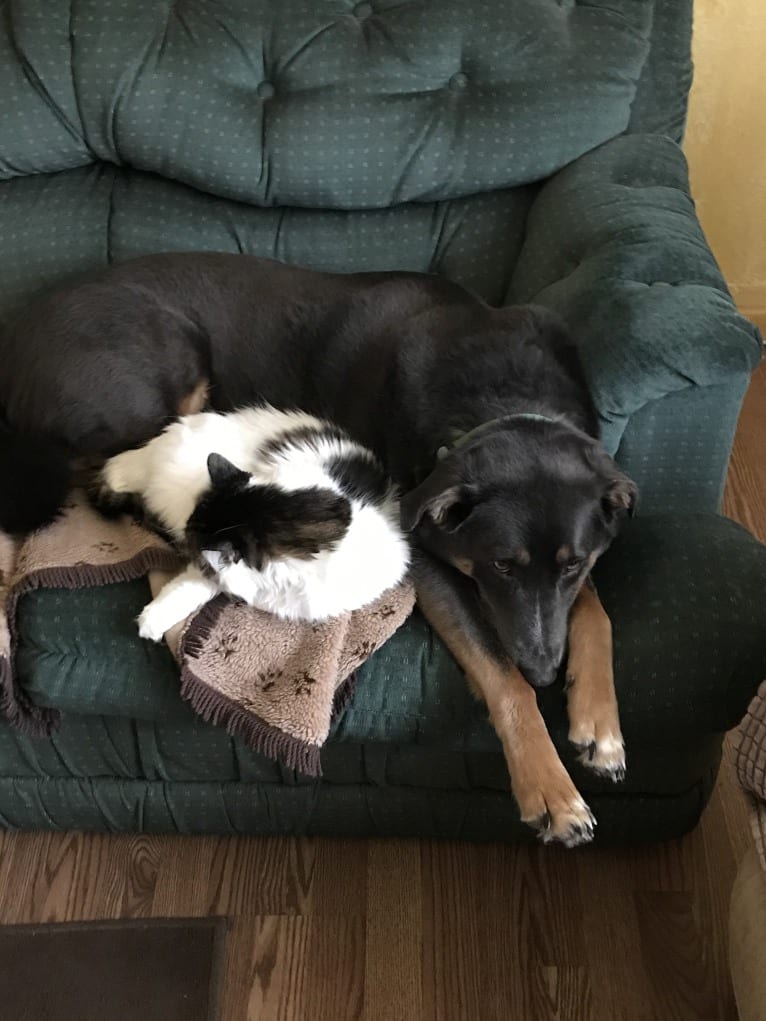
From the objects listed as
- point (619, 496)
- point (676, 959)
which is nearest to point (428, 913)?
point (676, 959)

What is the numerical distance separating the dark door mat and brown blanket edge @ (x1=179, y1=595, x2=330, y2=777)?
55 centimetres

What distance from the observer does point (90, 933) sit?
196cm

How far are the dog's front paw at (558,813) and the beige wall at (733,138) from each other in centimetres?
245

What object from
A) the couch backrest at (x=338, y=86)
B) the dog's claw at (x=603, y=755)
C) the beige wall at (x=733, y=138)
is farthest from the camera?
the beige wall at (x=733, y=138)

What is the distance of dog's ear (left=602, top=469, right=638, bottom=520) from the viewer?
1.62 meters

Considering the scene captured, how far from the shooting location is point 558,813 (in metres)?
1.53

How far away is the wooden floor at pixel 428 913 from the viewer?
6.07 feet

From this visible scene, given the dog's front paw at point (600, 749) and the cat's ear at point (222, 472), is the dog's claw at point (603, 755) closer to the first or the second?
the dog's front paw at point (600, 749)

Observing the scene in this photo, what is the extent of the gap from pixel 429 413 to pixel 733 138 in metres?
1.94

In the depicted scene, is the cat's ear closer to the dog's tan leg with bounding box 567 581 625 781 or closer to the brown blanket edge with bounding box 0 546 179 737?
the brown blanket edge with bounding box 0 546 179 737

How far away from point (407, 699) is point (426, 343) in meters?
0.77

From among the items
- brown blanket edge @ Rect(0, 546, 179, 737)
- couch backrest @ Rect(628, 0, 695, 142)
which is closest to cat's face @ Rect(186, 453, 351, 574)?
brown blanket edge @ Rect(0, 546, 179, 737)

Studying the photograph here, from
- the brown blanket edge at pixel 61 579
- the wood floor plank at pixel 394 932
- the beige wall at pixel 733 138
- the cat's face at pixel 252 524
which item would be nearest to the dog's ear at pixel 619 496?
the cat's face at pixel 252 524

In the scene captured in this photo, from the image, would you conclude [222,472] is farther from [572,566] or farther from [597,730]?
[597,730]
